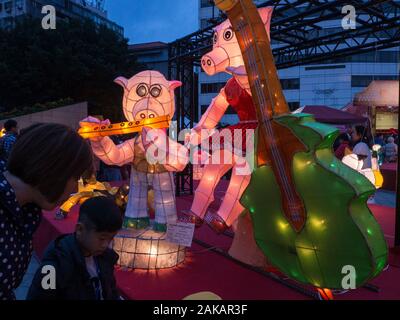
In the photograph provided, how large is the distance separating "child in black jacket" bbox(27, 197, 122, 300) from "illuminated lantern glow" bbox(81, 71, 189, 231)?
2033 millimetres

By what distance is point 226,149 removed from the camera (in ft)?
12.9

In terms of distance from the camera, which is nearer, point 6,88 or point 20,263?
point 20,263

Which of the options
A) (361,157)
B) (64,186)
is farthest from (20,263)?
(361,157)

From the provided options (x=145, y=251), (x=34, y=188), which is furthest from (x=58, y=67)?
(x=34, y=188)

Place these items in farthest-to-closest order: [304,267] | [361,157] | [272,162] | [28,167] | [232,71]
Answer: [361,157]
[232,71]
[272,162]
[304,267]
[28,167]

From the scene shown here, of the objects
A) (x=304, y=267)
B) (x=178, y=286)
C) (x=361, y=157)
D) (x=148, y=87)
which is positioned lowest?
(x=178, y=286)

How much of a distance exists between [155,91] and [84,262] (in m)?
2.62

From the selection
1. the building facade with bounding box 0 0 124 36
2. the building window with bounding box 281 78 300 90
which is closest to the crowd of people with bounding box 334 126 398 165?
the building window with bounding box 281 78 300 90

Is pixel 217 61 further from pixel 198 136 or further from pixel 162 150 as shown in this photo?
pixel 162 150

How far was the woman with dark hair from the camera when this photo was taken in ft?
3.49

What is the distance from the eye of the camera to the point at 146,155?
3596 millimetres

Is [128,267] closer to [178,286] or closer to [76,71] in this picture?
[178,286]

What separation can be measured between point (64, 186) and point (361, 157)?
5793 mm

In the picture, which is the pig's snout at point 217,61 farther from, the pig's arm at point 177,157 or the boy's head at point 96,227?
the boy's head at point 96,227
